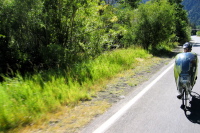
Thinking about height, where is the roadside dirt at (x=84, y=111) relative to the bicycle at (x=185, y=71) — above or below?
below

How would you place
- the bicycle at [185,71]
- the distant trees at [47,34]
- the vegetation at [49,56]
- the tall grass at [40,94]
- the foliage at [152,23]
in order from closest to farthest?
1. the tall grass at [40,94]
2. the bicycle at [185,71]
3. the vegetation at [49,56]
4. the distant trees at [47,34]
5. the foliage at [152,23]

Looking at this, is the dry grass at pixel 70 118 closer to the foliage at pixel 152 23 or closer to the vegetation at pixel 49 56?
the vegetation at pixel 49 56

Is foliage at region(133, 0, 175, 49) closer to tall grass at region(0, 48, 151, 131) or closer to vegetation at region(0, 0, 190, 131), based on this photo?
vegetation at region(0, 0, 190, 131)

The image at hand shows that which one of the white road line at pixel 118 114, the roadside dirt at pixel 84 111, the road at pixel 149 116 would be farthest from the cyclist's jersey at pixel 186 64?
the roadside dirt at pixel 84 111

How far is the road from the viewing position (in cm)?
396

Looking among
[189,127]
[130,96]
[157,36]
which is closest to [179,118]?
[189,127]

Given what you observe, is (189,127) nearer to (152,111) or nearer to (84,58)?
(152,111)

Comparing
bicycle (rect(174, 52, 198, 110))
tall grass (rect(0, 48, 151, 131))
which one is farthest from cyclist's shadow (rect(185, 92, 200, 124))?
tall grass (rect(0, 48, 151, 131))

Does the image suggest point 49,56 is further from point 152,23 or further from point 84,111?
point 152,23

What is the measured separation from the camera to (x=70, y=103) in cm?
543

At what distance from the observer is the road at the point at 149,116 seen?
3955 millimetres

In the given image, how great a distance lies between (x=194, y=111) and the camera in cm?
481

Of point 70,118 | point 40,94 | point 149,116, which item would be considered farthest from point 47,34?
point 149,116

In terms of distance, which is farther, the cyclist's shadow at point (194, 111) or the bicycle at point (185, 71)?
the bicycle at point (185, 71)
